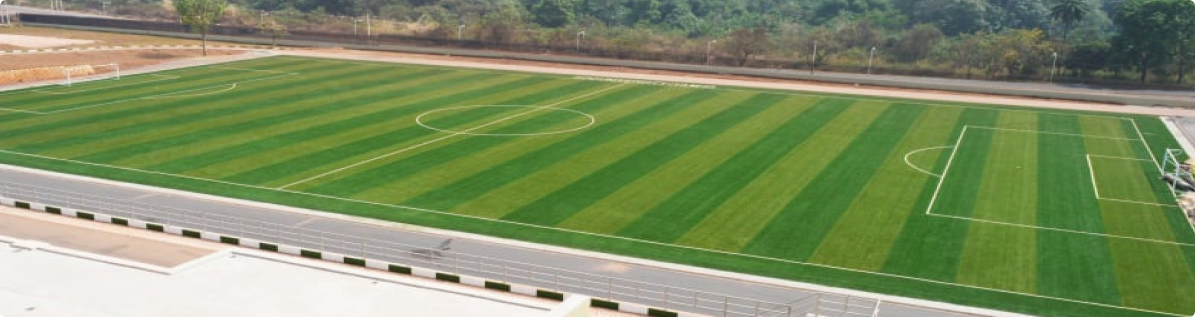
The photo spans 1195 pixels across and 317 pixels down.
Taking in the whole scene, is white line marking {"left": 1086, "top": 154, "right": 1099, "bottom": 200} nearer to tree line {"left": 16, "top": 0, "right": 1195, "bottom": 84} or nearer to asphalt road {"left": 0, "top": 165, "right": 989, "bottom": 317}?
asphalt road {"left": 0, "top": 165, "right": 989, "bottom": 317}

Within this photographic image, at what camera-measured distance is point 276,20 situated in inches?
7288

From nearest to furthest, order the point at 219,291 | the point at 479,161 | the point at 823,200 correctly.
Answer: the point at 219,291, the point at 823,200, the point at 479,161

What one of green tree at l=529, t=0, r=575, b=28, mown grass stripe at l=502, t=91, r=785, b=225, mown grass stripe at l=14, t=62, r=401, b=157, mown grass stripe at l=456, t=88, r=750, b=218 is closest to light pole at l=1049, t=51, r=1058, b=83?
mown grass stripe at l=502, t=91, r=785, b=225

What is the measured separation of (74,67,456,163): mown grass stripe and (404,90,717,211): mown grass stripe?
22.1m

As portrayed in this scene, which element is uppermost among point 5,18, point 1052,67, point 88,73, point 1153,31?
point 1153,31

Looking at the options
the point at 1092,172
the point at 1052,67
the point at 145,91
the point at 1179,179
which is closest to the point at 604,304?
the point at 1179,179

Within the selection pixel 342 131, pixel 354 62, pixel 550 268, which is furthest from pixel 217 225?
pixel 354 62

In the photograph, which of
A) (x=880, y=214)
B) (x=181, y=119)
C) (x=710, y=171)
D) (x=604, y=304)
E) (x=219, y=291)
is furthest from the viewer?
(x=181, y=119)

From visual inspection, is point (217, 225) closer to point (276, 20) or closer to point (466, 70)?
point (466, 70)

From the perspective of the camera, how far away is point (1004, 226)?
48.2 meters

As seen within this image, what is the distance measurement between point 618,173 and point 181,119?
37.0 meters

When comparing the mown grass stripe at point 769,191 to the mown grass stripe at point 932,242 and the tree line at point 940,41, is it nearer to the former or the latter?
the mown grass stripe at point 932,242

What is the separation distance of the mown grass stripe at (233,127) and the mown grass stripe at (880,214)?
43679 millimetres

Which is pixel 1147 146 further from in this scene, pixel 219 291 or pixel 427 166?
pixel 219 291
